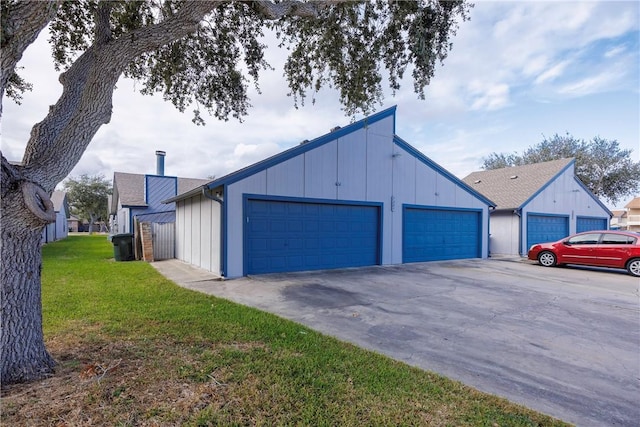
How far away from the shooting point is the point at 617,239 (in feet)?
35.9

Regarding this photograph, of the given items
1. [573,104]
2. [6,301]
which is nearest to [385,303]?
[6,301]

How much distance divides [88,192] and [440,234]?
53.2 metres

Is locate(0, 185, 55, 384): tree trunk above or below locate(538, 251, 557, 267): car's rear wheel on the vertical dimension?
above

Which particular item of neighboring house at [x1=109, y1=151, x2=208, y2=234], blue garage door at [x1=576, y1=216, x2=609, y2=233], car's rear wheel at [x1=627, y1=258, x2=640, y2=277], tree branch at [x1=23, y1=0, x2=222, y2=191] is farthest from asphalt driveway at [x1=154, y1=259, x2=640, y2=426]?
neighboring house at [x1=109, y1=151, x2=208, y2=234]

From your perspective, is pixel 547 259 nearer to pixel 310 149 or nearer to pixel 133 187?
pixel 310 149

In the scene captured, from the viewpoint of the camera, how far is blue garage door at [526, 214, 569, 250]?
55.5 feet

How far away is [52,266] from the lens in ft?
34.9

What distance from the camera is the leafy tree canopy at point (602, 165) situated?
87.4 feet

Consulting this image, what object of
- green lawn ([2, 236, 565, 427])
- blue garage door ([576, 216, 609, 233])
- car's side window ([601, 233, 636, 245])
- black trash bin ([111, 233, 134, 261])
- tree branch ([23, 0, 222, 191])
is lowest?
green lawn ([2, 236, 565, 427])

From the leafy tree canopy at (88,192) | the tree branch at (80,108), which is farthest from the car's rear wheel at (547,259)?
the leafy tree canopy at (88,192)

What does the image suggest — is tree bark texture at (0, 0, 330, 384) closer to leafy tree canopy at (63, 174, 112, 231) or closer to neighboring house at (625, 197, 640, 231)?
leafy tree canopy at (63, 174, 112, 231)

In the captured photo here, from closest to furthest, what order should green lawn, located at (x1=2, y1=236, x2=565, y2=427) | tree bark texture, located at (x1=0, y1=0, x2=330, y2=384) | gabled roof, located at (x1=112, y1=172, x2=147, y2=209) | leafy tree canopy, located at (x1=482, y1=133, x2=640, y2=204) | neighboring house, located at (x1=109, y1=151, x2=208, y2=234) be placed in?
green lawn, located at (x1=2, y1=236, x2=565, y2=427)
tree bark texture, located at (x1=0, y1=0, x2=330, y2=384)
neighboring house, located at (x1=109, y1=151, x2=208, y2=234)
gabled roof, located at (x1=112, y1=172, x2=147, y2=209)
leafy tree canopy, located at (x1=482, y1=133, x2=640, y2=204)

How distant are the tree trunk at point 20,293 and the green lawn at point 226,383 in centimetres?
24

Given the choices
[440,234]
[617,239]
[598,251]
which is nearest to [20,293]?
[440,234]
